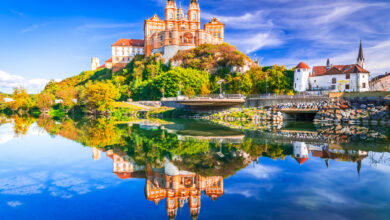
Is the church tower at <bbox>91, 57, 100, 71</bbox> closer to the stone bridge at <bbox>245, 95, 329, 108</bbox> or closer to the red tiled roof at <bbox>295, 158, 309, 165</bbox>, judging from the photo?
the stone bridge at <bbox>245, 95, 329, 108</bbox>

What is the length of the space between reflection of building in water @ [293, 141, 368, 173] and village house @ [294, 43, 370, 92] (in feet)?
133

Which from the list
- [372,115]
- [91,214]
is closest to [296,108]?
[372,115]

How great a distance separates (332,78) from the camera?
54.0 meters

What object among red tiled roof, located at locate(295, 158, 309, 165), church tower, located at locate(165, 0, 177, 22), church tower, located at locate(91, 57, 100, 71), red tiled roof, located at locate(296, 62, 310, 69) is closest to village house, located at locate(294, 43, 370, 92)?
red tiled roof, located at locate(296, 62, 310, 69)

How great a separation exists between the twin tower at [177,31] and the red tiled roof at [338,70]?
36647 millimetres

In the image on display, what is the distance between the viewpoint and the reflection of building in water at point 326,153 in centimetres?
1358

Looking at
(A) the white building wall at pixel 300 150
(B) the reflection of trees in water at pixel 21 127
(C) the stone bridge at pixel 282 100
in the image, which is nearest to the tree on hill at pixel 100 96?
(B) the reflection of trees in water at pixel 21 127

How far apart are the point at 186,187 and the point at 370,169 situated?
858cm

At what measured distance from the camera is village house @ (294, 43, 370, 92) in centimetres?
5106

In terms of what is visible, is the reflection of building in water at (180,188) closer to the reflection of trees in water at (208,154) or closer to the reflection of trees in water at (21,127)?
the reflection of trees in water at (208,154)

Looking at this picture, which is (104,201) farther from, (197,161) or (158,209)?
(197,161)

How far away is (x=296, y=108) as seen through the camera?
134ft

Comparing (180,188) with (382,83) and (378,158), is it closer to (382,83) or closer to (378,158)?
(378,158)

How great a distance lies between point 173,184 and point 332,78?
179 ft
